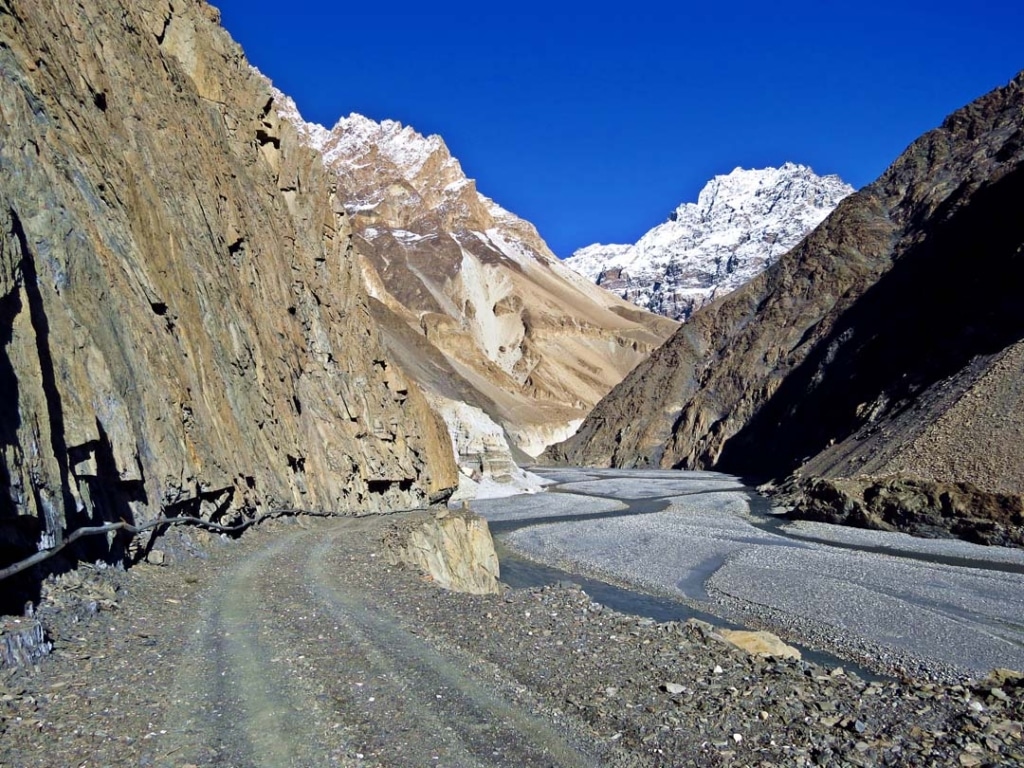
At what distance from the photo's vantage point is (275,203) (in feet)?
99.7

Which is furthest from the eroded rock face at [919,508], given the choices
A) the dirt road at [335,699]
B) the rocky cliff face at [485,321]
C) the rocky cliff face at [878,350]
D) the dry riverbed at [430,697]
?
the rocky cliff face at [485,321]

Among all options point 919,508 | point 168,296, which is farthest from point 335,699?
point 919,508

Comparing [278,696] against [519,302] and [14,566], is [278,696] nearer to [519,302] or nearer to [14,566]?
[14,566]

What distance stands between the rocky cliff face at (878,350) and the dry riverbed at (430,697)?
109ft

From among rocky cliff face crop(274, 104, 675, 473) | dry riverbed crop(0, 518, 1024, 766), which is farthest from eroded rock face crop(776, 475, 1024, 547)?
rocky cliff face crop(274, 104, 675, 473)

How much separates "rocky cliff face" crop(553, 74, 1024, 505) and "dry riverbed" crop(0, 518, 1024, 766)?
3327 cm

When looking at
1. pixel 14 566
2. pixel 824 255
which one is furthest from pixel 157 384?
pixel 824 255

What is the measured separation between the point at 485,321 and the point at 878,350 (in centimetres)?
9759

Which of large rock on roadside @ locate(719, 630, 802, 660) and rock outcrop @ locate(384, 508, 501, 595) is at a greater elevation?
rock outcrop @ locate(384, 508, 501, 595)

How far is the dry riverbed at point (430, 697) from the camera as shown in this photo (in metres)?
6.05

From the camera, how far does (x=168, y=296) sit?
1714 centimetres

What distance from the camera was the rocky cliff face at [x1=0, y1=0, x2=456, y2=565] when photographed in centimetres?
1031

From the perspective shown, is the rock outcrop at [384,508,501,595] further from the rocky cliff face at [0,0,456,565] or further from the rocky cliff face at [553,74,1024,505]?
the rocky cliff face at [553,74,1024,505]

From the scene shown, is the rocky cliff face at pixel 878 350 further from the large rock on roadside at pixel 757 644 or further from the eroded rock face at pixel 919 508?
the large rock on roadside at pixel 757 644
